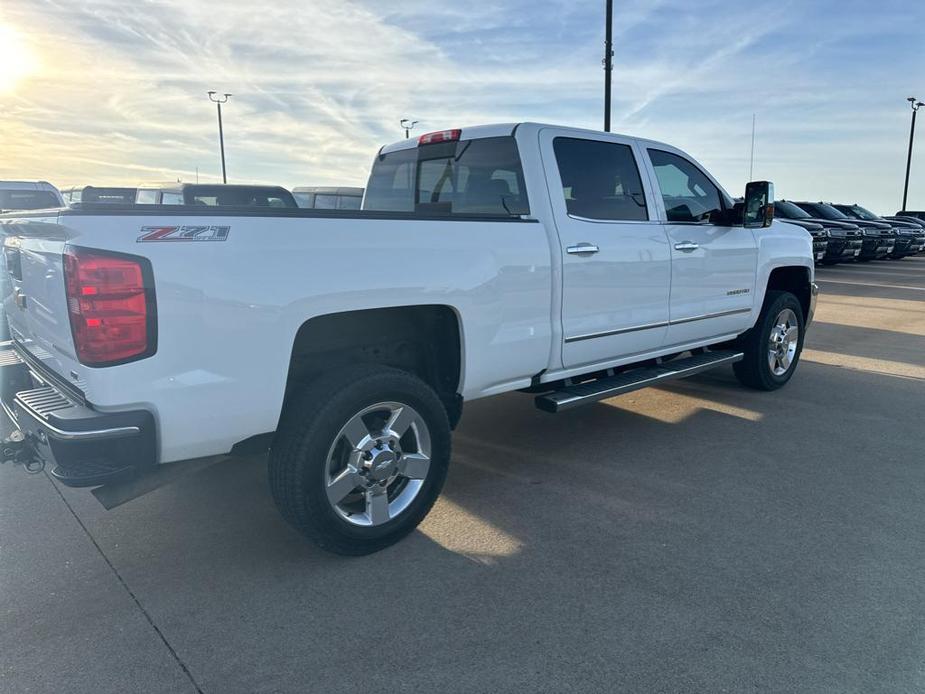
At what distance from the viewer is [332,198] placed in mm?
11141

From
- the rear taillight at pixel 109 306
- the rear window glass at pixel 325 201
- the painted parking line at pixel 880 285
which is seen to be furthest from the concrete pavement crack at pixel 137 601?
the painted parking line at pixel 880 285

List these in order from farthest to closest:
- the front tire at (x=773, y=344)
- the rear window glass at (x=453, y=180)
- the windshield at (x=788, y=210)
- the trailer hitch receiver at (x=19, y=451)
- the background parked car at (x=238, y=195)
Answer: the windshield at (x=788, y=210)
the background parked car at (x=238, y=195)
the front tire at (x=773, y=344)
the rear window glass at (x=453, y=180)
the trailer hitch receiver at (x=19, y=451)

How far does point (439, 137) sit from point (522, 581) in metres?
2.92

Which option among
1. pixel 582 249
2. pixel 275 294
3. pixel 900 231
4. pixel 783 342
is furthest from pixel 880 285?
pixel 275 294

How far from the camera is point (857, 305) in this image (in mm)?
12367

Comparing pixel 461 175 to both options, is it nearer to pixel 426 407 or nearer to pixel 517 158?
pixel 517 158

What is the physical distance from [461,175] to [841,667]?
3.30 m

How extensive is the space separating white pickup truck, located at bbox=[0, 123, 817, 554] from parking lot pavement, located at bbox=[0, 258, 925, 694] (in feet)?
1.50

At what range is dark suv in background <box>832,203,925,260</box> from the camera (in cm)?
2408

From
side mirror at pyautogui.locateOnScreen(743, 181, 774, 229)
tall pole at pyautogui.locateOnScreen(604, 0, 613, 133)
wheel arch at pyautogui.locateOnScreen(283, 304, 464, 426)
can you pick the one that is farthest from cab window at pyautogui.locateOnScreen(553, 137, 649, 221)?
tall pole at pyautogui.locateOnScreen(604, 0, 613, 133)

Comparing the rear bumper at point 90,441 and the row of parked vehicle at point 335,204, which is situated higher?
the row of parked vehicle at point 335,204

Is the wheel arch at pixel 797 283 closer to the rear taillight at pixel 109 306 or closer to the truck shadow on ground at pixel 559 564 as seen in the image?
the truck shadow on ground at pixel 559 564

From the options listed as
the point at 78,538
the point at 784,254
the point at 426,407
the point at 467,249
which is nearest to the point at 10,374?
the point at 78,538

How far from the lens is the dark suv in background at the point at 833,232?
64.1 ft
